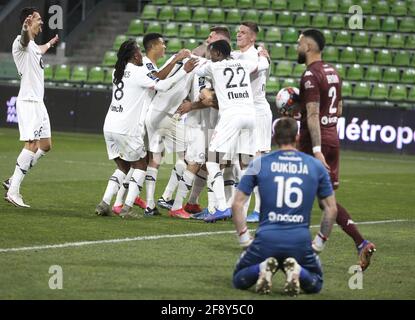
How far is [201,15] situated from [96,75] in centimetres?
370

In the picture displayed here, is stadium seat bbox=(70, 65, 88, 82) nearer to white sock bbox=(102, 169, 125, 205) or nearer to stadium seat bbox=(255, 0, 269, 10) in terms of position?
stadium seat bbox=(255, 0, 269, 10)

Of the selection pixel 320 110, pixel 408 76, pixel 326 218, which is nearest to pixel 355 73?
pixel 408 76

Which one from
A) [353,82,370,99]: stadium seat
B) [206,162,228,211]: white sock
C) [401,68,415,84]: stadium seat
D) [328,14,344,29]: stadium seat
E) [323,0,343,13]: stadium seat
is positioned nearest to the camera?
[206,162,228,211]: white sock

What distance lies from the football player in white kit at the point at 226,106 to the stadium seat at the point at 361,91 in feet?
49.9

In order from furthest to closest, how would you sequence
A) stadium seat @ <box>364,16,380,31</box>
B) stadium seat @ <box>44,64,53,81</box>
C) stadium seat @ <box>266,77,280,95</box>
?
1. stadium seat @ <box>44,64,53,81</box>
2. stadium seat @ <box>364,16,380,31</box>
3. stadium seat @ <box>266,77,280,95</box>

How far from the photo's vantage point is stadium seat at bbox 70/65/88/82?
97.5ft

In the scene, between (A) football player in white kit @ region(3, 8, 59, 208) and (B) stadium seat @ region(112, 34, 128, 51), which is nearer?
(A) football player in white kit @ region(3, 8, 59, 208)

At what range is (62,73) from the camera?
2998cm

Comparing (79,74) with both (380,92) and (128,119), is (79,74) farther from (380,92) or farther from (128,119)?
(128,119)

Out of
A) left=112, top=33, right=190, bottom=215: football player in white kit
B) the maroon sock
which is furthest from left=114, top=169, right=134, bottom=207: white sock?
the maroon sock

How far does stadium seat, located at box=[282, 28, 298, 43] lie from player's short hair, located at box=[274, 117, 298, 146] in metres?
21.8

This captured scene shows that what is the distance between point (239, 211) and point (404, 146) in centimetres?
1779

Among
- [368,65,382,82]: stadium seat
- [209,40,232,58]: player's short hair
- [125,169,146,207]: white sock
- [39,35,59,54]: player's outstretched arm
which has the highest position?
[209,40,232,58]: player's short hair
